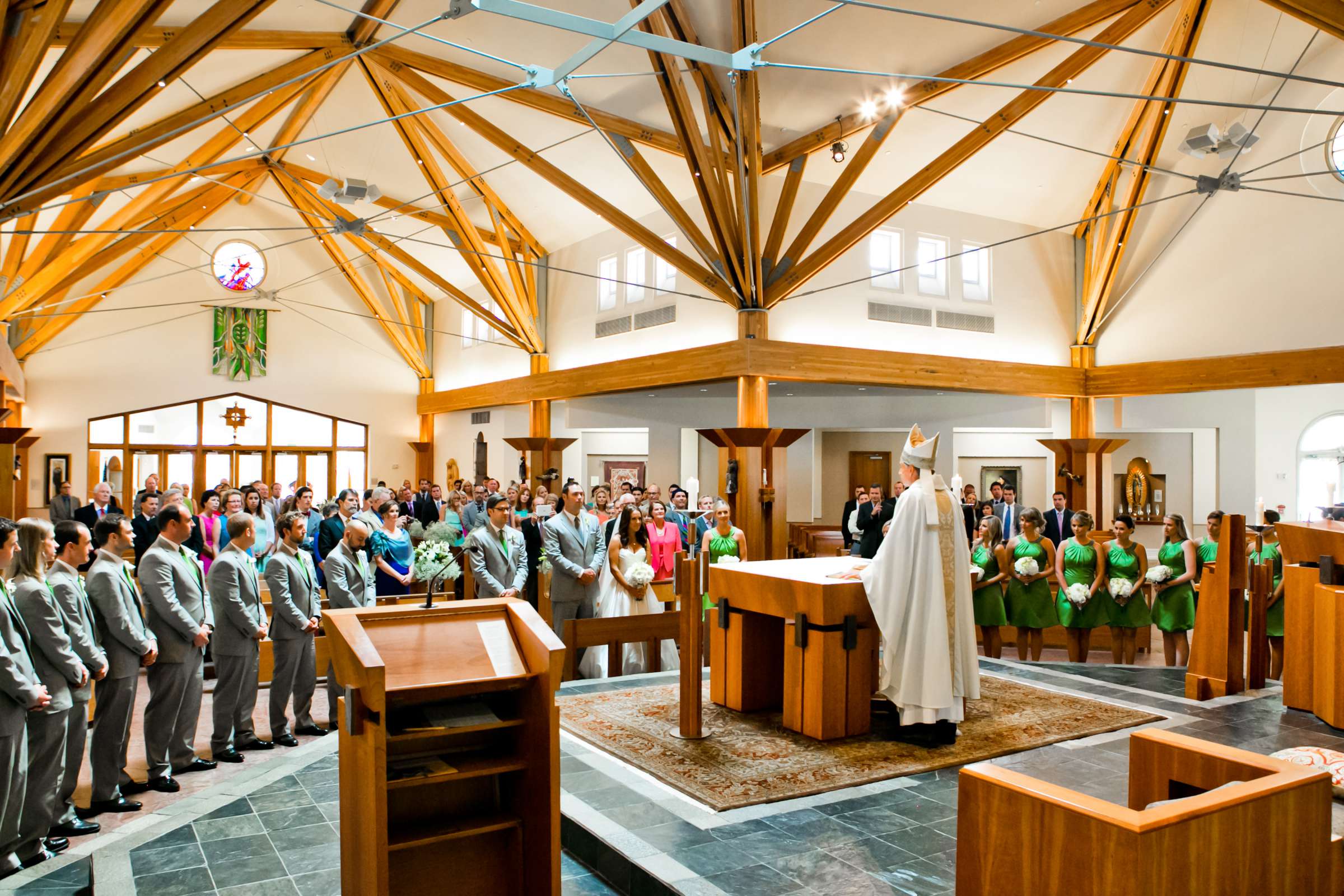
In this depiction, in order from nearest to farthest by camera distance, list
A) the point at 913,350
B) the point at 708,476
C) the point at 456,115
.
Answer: the point at 456,115 < the point at 913,350 < the point at 708,476

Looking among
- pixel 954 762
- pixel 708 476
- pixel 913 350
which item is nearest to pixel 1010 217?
pixel 913 350

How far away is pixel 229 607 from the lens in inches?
207

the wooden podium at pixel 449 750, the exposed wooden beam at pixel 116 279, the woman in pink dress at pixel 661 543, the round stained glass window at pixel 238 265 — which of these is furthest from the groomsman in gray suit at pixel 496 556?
the round stained glass window at pixel 238 265

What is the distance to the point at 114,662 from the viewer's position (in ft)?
14.9

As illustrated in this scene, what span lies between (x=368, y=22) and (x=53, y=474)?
11.6 m

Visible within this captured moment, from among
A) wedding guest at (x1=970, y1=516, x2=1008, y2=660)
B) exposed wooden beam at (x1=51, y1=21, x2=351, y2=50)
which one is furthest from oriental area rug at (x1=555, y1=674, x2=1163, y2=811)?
exposed wooden beam at (x1=51, y1=21, x2=351, y2=50)

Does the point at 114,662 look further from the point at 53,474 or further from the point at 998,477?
the point at 53,474

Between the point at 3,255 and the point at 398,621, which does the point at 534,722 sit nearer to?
the point at 398,621

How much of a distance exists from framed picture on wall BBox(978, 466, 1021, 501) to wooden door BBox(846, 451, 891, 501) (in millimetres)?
1545

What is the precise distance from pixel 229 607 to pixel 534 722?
2984mm

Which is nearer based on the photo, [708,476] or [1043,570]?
[1043,570]

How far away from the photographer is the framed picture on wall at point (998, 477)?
15.9 m

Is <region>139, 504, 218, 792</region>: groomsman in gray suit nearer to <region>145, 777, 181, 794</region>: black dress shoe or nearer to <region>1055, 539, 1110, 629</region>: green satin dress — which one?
<region>145, 777, 181, 794</region>: black dress shoe

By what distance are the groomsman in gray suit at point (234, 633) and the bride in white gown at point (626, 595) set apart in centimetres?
245
